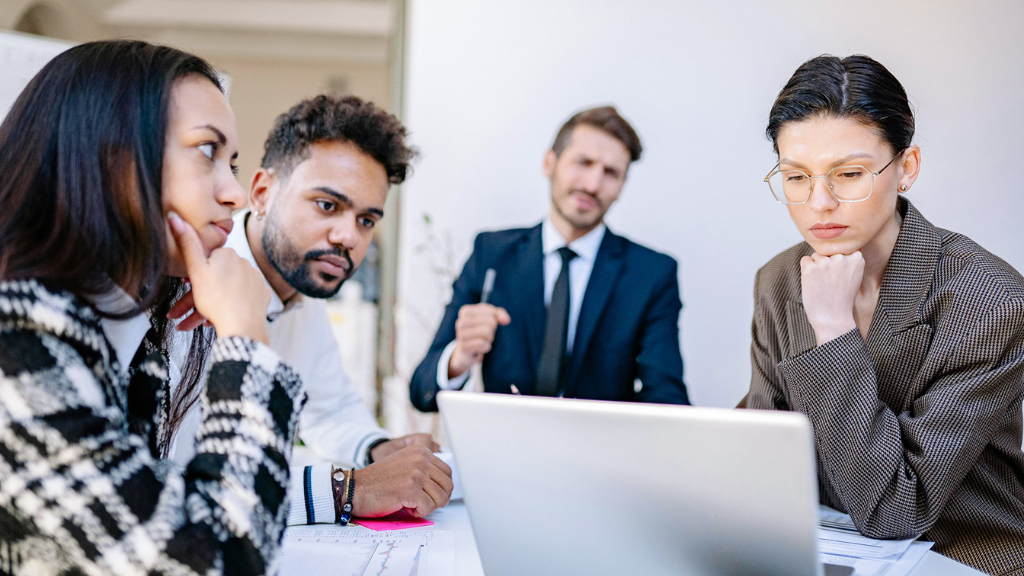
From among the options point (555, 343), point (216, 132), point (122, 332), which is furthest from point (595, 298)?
point (122, 332)

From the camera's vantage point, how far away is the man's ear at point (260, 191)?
188 cm

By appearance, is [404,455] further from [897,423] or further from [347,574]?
[897,423]

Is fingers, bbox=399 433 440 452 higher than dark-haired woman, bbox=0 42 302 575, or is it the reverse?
dark-haired woman, bbox=0 42 302 575

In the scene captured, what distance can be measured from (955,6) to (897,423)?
1.58 m

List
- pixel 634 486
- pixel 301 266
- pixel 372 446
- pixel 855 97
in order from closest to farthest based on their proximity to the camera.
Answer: pixel 634 486
pixel 855 97
pixel 372 446
pixel 301 266

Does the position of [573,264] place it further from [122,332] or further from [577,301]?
[122,332]

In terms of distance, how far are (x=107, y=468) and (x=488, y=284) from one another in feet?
5.66

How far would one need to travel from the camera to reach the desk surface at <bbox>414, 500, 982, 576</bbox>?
0.96m

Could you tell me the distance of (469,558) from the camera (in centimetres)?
100

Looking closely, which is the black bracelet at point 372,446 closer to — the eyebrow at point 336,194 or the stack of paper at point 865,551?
the eyebrow at point 336,194

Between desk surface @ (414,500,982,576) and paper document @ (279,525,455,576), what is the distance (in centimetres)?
1

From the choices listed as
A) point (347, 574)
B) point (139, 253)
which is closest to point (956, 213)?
point (347, 574)

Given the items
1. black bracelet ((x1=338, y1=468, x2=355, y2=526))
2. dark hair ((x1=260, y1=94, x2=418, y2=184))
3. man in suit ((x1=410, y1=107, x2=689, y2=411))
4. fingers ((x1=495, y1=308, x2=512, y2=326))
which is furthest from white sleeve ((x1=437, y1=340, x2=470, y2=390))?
black bracelet ((x1=338, y1=468, x2=355, y2=526))

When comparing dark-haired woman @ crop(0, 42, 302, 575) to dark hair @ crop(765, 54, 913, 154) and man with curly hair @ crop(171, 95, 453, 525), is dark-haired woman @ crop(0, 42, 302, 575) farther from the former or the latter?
dark hair @ crop(765, 54, 913, 154)
